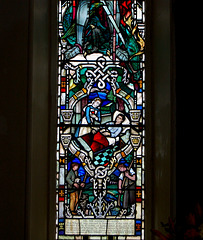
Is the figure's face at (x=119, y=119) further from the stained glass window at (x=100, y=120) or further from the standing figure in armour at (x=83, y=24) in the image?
the standing figure in armour at (x=83, y=24)

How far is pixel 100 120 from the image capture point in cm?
356

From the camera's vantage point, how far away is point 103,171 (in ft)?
11.5

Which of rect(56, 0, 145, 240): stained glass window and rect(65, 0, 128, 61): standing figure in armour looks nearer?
rect(56, 0, 145, 240): stained glass window

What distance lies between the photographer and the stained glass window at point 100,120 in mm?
3496

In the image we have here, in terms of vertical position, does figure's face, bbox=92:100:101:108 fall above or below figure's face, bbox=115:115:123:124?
above

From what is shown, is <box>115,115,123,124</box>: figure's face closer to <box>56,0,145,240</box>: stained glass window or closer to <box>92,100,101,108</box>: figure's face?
<box>56,0,145,240</box>: stained glass window

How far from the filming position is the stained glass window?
3.50 m
